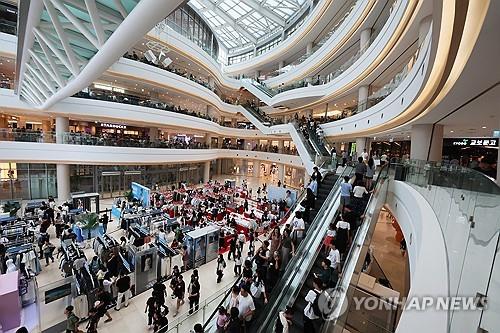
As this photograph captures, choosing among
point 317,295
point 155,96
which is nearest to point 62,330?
point 317,295

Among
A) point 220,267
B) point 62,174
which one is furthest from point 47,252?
point 62,174

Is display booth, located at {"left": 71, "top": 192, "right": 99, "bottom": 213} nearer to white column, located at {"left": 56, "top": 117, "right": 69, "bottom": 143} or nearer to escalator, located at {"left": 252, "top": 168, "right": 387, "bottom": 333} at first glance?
white column, located at {"left": 56, "top": 117, "right": 69, "bottom": 143}

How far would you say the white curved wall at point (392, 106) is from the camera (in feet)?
21.4

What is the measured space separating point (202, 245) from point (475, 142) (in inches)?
730

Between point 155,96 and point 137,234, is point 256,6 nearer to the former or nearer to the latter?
point 155,96

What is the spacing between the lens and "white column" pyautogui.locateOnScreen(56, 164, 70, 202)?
1720cm

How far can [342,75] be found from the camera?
58.0 feet

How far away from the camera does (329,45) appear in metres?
19.9

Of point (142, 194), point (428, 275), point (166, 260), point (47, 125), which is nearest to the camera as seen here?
point (428, 275)

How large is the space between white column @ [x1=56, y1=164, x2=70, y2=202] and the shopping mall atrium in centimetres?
19

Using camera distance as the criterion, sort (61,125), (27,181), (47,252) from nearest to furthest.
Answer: (47,252) → (61,125) → (27,181)

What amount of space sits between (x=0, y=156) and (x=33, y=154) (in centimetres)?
→ 147

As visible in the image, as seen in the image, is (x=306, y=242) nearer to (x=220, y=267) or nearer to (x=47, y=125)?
(x=220, y=267)

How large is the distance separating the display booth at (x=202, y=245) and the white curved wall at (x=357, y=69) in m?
12.1
